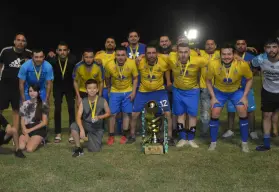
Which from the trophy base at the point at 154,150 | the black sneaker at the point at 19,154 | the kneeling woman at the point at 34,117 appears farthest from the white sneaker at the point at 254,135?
the black sneaker at the point at 19,154

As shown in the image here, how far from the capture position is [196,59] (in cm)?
643

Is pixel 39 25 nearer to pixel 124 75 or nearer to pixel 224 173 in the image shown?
pixel 124 75

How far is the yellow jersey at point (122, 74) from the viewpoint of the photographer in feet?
22.6

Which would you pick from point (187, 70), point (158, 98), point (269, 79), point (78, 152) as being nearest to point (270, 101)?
point (269, 79)

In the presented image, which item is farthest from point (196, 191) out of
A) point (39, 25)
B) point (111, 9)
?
point (111, 9)

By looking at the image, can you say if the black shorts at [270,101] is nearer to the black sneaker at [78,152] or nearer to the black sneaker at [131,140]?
the black sneaker at [131,140]

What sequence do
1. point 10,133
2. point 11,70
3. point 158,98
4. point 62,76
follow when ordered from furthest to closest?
point 62,76, point 11,70, point 158,98, point 10,133

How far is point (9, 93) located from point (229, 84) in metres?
4.31

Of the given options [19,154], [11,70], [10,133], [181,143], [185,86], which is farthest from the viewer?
[11,70]

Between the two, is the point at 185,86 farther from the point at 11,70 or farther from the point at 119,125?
the point at 11,70

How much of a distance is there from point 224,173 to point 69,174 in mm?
2208

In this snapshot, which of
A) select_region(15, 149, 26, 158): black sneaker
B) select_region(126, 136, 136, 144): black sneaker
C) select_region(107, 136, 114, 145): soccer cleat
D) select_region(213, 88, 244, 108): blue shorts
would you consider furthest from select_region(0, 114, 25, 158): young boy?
select_region(213, 88, 244, 108): blue shorts

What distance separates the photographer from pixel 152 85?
6.72 meters

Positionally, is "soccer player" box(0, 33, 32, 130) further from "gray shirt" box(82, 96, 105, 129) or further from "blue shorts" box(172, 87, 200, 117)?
"blue shorts" box(172, 87, 200, 117)
